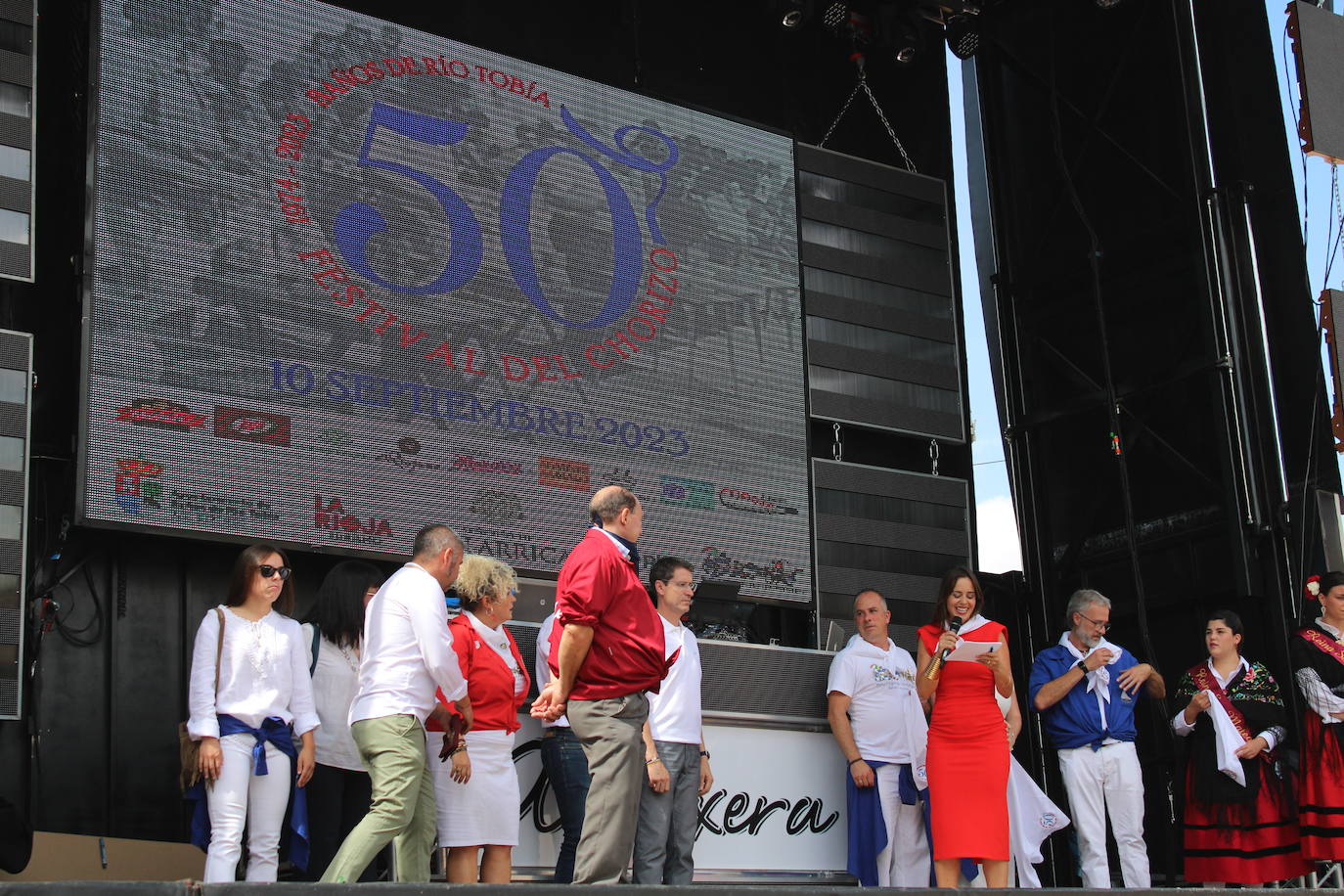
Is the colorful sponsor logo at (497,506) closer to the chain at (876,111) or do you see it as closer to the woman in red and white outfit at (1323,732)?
the woman in red and white outfit at (1323,732)

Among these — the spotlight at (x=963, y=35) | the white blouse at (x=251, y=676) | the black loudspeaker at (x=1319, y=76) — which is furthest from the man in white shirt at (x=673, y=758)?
the spotlight at (x=963, y=35)

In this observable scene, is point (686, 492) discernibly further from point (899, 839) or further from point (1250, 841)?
point (1250, 841)

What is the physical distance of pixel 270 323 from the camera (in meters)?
6.09

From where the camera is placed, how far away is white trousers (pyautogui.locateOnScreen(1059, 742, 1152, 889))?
559 cm

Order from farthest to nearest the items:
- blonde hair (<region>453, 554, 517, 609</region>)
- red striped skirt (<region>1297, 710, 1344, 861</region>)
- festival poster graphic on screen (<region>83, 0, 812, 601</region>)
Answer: festival poster graphic on screen (<region>83, 0, 812, 601</region>) → red striped skirt (<region>1297, 710, 1344, 861</region>) → blonde hair (<region>453, 554, 517, 609</region>)

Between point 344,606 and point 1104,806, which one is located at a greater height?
point 344,606

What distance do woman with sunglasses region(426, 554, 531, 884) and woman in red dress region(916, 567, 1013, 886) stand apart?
1.37 meters

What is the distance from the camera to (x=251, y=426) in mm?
5906

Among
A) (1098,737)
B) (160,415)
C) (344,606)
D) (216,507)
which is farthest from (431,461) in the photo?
(1098,737)

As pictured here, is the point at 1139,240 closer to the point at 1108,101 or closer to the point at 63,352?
the point at 1108,101

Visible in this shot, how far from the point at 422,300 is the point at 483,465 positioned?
726mm

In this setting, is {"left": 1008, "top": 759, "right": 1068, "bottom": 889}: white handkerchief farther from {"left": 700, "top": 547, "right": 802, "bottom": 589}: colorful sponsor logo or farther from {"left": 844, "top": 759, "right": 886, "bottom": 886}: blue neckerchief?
{"left": 700, "top": 547, "right": 802, "bottom": 589}: colorful sponsor logo

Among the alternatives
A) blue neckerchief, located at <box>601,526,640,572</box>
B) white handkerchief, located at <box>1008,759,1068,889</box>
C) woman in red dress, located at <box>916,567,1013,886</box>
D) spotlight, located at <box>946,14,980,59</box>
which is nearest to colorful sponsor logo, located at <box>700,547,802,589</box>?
white handkerchief, located at <box>1008,759,1068,889</box>

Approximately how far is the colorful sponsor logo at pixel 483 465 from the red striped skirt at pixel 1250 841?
2.95 meters
